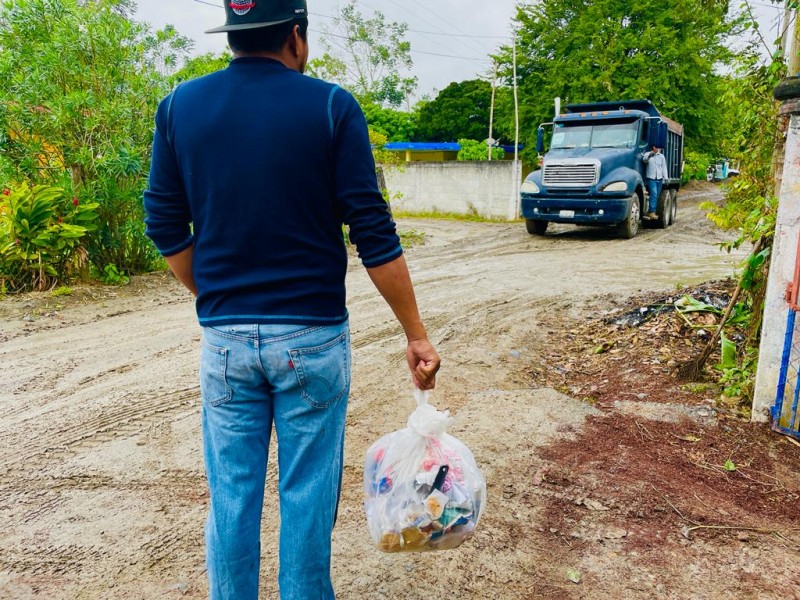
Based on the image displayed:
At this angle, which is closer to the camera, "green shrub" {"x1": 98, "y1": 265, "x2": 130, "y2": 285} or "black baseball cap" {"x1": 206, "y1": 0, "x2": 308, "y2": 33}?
"black baseball cap" {"x1": 206, "y1": 0, "x2": 308, "y2": 33}

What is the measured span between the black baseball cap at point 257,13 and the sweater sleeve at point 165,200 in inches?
11.4

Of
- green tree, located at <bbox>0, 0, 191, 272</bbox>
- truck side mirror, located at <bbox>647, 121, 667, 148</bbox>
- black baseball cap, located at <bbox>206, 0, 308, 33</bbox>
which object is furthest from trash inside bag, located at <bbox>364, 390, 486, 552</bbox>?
truck side mirror, located at <bbox>647, 121, 667, 148</bbox>

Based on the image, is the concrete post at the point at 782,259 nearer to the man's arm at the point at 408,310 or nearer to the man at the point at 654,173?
the man's arm at the point at 408,310

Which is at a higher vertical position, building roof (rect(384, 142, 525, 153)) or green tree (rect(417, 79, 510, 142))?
green tree (rect(417, 79, 510, 142))

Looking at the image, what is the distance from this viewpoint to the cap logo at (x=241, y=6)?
5.71ft

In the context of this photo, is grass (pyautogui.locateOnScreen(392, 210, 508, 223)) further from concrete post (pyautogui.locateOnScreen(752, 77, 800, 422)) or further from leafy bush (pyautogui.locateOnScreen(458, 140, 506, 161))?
concrete post (pyautogui.locateOnScreen(752, 77, 800, 422))

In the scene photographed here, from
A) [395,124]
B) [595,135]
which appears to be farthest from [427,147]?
[595,135]

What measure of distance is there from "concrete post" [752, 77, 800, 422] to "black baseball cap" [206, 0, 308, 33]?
2.91m

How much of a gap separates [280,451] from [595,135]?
13216 mm

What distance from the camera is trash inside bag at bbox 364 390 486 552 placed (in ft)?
6.91

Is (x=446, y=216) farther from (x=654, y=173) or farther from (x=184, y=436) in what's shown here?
(x=184, y=436)

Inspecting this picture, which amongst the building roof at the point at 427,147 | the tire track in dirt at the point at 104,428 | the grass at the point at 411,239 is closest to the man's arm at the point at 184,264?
the tire track in dirt at the point at 104,428

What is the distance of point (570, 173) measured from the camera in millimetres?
12773

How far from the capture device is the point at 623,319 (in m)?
6.13
